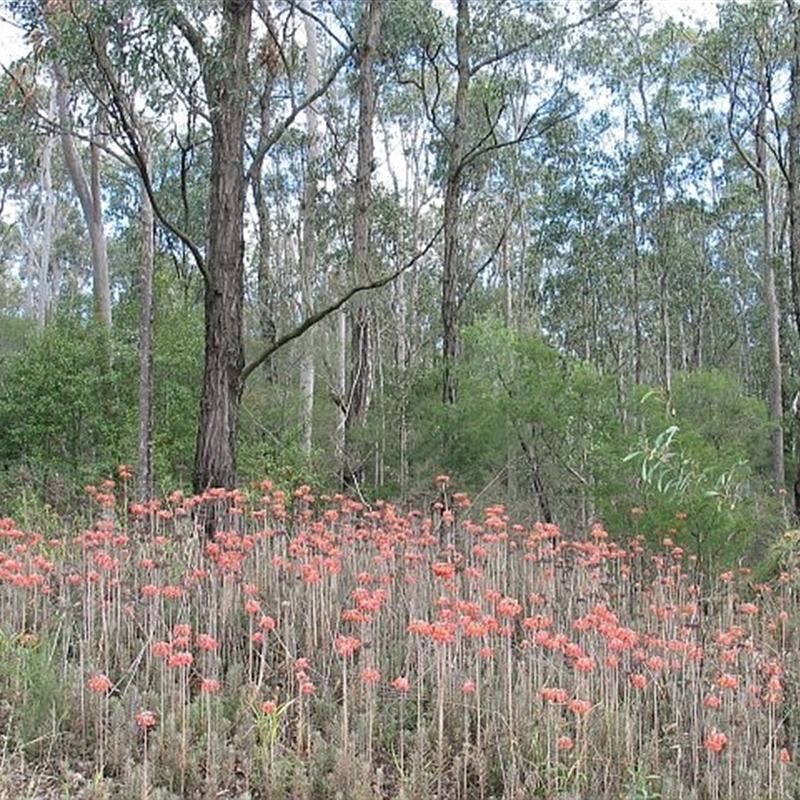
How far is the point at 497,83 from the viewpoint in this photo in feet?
59.5

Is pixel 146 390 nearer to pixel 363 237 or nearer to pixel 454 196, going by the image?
pixel 363 237

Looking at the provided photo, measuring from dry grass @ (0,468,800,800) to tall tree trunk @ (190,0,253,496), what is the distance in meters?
1.92

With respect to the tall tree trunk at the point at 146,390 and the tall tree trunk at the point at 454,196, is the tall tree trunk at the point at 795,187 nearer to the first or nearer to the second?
the tall tree trunk at the point at 454,196

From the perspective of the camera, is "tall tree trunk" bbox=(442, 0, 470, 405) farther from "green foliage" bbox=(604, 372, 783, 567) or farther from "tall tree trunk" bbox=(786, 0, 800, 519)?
"tall tree trunk" bbox=(786, 0, 800, 519)

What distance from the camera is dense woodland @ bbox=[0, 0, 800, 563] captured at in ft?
28.7

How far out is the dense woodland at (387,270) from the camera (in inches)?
345

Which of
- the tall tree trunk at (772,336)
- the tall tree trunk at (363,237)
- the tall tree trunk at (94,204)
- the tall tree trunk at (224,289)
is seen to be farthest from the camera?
the tall tree trunk at (772,336)

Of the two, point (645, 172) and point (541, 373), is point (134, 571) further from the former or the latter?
point (645, 172)

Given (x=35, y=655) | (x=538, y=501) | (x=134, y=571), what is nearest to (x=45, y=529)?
(x=134, y=571)

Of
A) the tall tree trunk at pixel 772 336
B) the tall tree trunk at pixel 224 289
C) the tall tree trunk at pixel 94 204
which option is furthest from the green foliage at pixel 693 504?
the tall tree trunk at pixel 94 204

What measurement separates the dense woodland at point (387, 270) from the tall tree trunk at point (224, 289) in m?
0.02

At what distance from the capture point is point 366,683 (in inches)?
173

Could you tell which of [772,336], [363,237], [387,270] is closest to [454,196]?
[363,237]

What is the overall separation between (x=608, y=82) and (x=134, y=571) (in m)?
20.9
